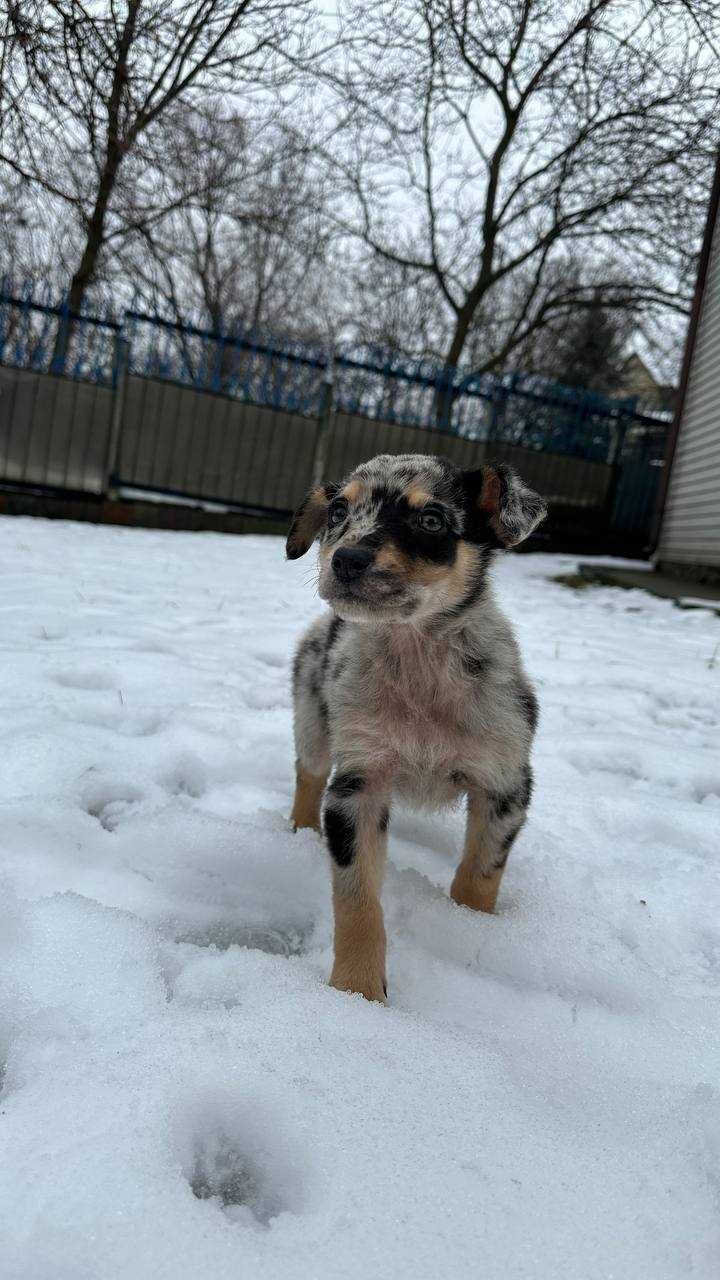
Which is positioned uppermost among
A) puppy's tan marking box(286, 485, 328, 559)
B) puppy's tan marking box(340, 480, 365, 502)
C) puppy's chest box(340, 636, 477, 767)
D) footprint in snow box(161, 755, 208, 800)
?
puppy's tan marking box(340, 480, 365, 502)

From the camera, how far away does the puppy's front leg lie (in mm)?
1849

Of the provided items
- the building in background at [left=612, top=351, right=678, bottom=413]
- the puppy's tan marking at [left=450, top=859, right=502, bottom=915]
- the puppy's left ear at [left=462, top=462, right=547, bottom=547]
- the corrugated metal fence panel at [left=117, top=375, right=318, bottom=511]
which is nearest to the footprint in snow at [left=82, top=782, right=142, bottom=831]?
the puppy's tan marking at [left=450, top=859, right=502, bottom=915]

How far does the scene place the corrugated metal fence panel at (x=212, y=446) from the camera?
12.7 m

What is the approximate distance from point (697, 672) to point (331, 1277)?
517 cm

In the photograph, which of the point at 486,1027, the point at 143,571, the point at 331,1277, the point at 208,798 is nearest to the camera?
the point at 331,1277

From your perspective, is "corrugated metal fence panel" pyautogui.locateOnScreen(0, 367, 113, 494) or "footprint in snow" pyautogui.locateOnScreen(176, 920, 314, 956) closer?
"footprint in snow" pyautogui.locateOnScreen(176, 920, 314, 956)

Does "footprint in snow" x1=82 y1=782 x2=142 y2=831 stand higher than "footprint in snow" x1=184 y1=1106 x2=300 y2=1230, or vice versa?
"footprint in snow" x1=82 y1=782 x2=142 y2=831

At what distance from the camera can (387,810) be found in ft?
7.45

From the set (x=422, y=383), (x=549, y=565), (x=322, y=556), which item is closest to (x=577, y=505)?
(x=549, y=565)

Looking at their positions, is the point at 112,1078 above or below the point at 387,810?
below

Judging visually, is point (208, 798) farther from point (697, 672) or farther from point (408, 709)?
point (697, 672)

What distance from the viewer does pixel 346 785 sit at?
7.11 feet

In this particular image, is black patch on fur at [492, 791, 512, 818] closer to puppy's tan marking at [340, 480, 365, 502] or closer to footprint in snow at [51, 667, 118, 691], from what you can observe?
puppy's tan marking at [340, 480, 365, 502]

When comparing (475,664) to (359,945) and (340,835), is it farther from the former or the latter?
(359,945)
